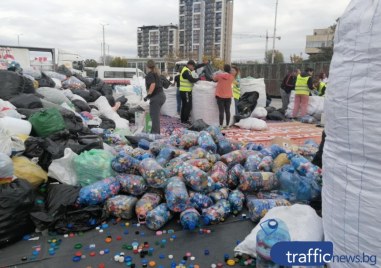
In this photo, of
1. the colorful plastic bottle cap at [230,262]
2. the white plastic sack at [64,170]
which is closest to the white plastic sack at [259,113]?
the white plastic sack at [64,170]

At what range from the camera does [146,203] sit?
10.0 ft

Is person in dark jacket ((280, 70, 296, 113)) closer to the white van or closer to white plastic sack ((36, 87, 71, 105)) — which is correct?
white plastic sack ((36, 87, 71, 105))

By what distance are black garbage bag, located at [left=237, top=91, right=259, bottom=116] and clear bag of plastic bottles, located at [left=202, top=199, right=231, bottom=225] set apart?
560 centimetres

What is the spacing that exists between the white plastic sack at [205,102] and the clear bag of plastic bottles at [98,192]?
4.46 m

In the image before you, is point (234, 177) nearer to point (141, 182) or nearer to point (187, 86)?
point (141, 182)

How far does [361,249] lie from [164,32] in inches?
3044

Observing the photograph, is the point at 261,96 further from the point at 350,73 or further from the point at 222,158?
the point at 350,73

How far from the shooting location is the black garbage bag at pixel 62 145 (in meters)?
3.56

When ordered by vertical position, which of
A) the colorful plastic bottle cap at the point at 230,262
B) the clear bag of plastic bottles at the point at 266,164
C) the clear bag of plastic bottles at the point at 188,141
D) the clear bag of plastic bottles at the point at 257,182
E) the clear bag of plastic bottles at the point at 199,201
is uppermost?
the clear bag of plastic bottles at the point at 188,141

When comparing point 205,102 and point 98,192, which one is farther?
point 205,102

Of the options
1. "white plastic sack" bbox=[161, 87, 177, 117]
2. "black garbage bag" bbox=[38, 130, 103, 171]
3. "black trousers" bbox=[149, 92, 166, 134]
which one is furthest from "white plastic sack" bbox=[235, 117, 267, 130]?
"black garbage bag" bbox=[38, 130, 103, 171]

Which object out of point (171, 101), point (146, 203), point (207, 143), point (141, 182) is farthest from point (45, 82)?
point (146, 203)

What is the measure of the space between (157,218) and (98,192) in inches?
27.4

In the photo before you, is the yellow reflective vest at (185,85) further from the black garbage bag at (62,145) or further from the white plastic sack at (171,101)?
the black garbage bag at (62,145)
